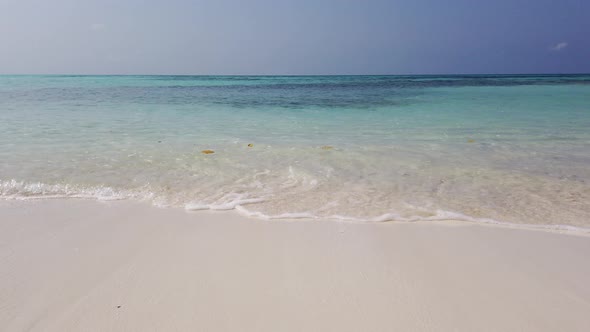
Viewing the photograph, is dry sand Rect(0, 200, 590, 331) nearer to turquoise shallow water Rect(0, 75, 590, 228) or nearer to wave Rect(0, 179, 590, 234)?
wave Rect(0, 179, 590, 234)

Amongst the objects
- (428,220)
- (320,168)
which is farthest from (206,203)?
(428,220)

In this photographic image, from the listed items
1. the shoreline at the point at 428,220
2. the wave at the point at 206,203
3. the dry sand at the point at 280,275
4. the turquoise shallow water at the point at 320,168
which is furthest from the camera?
the turquoise shallow water at the point at 320,168

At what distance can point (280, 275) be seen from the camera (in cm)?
235

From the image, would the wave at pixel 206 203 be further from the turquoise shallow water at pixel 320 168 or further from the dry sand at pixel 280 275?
the dry sand at pixel 280 275

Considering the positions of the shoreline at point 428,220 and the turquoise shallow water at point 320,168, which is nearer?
the shoreline at point 428,220

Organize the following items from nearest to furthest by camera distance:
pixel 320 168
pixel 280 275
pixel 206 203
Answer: pixel 280 275 → pixel 206 203 → pixel 320 168

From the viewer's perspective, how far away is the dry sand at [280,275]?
192cm

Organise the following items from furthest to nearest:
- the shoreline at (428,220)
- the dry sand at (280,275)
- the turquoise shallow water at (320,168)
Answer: the turquoise shallow water at (320,168)
the shoreline at (428,220)
the dry sand at (280,275)

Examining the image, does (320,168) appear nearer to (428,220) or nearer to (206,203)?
(206,203)

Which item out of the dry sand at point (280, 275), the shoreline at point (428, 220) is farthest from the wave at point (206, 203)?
the dry sand at point (280, 275)

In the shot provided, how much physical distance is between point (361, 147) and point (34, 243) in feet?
16.1

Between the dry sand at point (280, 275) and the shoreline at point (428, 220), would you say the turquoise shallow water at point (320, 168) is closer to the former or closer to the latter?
the shoreline at point (428, 220)

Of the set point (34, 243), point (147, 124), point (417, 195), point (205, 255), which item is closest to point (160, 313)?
point (205, 255)

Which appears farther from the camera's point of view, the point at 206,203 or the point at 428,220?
the point at 206,203
